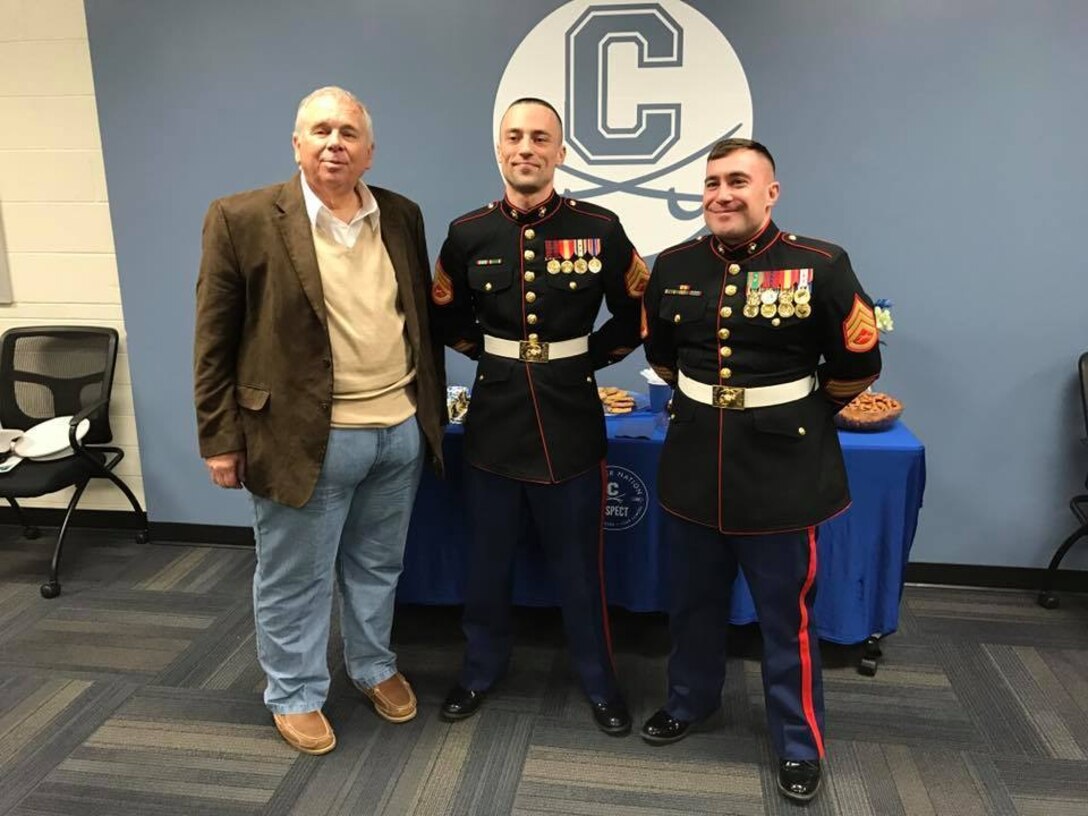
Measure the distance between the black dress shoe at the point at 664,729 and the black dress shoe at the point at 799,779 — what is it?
27 centimetres

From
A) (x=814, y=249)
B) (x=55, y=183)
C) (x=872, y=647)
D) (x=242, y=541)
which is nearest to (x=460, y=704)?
(x=872, y=647)

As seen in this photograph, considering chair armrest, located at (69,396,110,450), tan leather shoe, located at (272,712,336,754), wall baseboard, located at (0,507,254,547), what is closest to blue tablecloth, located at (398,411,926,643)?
tan leather shoe, located at (272,712,336,754)

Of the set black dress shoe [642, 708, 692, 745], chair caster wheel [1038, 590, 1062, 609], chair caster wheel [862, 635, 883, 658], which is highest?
chair caster wheel [862, 635, 883, 658]

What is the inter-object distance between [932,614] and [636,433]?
1.28m

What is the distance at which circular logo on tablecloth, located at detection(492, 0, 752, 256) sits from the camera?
2.72 metres

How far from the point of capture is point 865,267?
9.27 ft

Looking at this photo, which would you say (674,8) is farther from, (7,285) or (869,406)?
(7,285)

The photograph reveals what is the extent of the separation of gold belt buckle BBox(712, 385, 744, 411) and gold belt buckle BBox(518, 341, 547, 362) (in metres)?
0.42

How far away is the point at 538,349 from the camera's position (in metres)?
2.00

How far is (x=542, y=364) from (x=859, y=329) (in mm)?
722

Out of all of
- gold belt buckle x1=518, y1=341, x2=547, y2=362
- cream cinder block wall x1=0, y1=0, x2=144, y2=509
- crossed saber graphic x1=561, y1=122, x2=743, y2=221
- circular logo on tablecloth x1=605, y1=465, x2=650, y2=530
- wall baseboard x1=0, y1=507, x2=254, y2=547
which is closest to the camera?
gold belt buckle x1=518, y1=341, x2=547, y2=362

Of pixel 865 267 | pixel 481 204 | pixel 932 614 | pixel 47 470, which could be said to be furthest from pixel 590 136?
pixel 47 470

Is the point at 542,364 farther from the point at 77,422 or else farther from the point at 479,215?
the point at 77,422

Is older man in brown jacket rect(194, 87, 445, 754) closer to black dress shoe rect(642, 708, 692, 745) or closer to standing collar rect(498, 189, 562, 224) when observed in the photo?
standing collar rect(498, 189, 562, 224)
